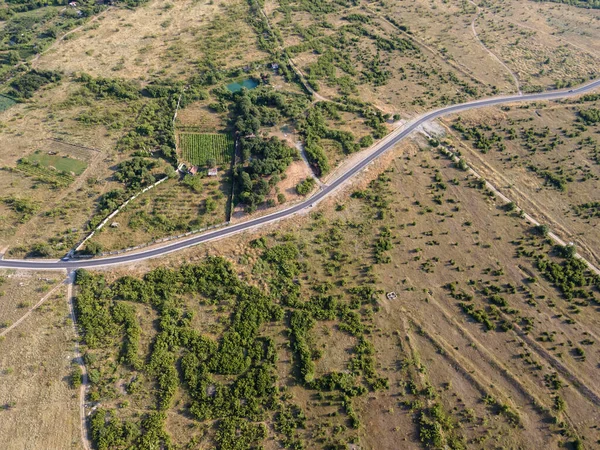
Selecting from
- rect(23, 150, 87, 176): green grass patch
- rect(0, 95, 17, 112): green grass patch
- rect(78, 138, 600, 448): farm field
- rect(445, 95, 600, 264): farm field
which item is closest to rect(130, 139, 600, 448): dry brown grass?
rect(78, 138, 600, 448): farm field

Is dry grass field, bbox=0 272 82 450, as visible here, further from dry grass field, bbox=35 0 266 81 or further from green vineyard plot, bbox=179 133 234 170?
dry grass field, bbox=35 0 266 81

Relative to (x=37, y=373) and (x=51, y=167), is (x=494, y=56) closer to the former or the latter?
(x=51, y=167)

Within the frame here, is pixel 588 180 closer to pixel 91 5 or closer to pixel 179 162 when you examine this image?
pixel 179 162

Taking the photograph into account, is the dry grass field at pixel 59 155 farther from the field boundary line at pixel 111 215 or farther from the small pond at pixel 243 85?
the small pond at pixel 243 85

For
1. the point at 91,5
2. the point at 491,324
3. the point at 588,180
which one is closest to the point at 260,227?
the point at 491,324

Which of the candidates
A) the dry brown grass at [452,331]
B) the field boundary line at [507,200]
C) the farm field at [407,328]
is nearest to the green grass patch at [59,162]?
the farm field at [407,328]

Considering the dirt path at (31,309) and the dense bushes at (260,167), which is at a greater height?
the dense bushes at (260,167)
